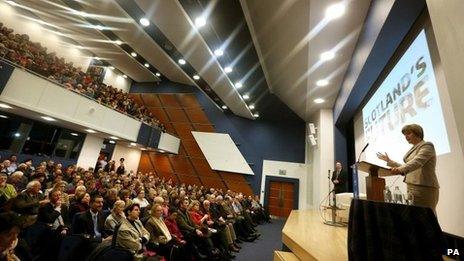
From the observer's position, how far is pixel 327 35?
4008mm

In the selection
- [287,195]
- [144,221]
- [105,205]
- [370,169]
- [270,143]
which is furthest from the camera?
[270,143]

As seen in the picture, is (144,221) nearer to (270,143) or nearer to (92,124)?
(92,124)

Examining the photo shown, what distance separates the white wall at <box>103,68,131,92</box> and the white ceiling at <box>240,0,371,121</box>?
8.29m

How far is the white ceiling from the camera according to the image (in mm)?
3596

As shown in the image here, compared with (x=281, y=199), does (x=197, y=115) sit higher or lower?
higher

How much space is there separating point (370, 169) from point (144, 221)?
2790mm

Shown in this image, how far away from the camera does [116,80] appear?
11.7m

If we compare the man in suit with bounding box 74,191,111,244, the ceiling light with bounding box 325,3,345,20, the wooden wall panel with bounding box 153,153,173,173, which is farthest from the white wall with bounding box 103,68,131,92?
the ceiling light with bounding box 325,3,345,20

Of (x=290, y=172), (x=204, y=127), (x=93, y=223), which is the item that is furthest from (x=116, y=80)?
(x=93, y=223)

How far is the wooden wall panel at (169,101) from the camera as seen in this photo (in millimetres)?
11771

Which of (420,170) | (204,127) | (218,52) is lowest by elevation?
(420,170)

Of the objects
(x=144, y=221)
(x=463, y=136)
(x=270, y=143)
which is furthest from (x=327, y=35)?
(x=270, y=143)

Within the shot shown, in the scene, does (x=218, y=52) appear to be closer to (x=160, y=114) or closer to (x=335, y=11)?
(x=335, y=11)

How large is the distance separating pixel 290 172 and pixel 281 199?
1174 mm
